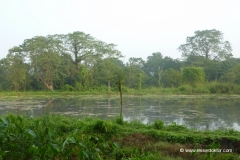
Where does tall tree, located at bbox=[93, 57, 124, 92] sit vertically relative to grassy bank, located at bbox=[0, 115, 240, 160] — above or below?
above

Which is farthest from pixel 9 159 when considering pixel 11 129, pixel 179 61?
pixel 179 61

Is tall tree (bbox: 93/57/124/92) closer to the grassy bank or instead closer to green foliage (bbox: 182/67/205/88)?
green foliage (bbox: 182/67/205/88)

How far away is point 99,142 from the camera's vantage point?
138 inches

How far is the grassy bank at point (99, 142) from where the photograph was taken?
2597 millimetres

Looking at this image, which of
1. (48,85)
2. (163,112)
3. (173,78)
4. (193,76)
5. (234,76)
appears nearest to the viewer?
(163,112)

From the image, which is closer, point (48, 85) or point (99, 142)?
point (99, 142)

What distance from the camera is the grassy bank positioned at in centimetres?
260

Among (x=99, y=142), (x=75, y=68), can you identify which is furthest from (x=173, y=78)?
(x=99, y=142)

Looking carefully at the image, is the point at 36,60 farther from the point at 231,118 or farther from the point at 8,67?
the point at 231,118

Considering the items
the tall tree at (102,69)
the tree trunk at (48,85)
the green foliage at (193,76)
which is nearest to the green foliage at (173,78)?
the green foliage at (193,76)

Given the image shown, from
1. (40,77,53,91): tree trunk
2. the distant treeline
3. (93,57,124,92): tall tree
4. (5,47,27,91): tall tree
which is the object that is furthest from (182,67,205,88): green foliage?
(5,47,27,91): tall tree

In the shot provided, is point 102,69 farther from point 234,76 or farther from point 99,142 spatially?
point 99,142

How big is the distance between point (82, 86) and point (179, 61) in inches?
595

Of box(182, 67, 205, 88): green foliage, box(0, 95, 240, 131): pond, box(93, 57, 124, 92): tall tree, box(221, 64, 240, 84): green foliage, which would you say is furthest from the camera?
box(93, 57, 124, 92): tall tree
